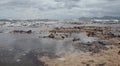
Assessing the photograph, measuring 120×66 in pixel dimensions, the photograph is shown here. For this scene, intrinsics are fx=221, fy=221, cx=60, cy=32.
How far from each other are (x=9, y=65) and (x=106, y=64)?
10.8 metres

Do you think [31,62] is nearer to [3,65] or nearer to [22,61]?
[22,61]

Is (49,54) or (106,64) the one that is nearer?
(106,64)

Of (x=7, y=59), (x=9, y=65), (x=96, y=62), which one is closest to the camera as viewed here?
(x=9, y=65)

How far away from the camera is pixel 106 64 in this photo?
24828 millimetres

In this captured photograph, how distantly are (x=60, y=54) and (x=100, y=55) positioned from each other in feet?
18.1

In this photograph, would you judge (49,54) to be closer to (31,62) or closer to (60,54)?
(60,54)

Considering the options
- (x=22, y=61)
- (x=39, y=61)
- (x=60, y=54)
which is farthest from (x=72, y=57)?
(x=22, y=61)

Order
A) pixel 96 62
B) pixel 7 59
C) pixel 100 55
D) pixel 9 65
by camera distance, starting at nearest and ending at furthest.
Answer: pixel 9 65
pixel 96 62
pixel 7 59
pixel 100 55

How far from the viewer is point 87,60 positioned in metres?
27.2

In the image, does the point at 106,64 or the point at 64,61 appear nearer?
the point at 106,64

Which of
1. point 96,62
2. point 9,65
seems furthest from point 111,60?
point 9,65

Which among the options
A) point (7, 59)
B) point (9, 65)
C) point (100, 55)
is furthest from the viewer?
point (100, 55)

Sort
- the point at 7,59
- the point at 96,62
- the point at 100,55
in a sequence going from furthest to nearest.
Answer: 1. the point at 100,55
2. the point at 7,59
3. the point at 96,62

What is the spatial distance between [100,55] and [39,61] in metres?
8.92
